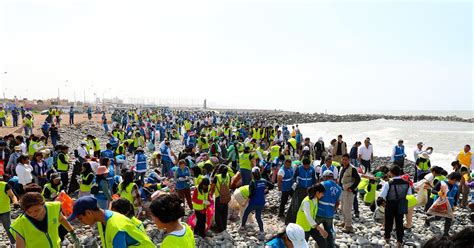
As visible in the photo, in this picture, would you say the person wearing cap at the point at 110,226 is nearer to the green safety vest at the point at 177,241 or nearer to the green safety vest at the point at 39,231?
the green safety vest at the point at 177,241

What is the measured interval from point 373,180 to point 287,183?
7.82 ft

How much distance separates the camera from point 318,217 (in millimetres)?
5641

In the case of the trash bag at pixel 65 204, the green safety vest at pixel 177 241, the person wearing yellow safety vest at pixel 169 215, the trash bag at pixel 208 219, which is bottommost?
the trash bag at pixel 208 219

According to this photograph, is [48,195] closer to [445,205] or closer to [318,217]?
[318,217]

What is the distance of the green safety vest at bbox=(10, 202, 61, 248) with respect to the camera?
11.1 ft

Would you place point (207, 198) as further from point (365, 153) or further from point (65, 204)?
point (365, 153)

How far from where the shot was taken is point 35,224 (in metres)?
3.46

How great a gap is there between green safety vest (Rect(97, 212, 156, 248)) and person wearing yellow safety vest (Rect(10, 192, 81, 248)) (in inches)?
41.0

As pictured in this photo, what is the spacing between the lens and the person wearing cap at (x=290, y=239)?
10.9 feet

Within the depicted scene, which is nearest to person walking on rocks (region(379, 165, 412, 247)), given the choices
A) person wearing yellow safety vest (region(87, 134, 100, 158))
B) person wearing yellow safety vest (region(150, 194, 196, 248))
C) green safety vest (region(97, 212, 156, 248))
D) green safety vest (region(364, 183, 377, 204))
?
green safety vest (region(364, 183, 377, 204))

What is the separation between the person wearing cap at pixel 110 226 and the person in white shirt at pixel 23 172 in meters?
5.57

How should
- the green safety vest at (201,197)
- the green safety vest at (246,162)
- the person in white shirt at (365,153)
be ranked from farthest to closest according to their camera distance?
the person in white shirt at (365,153)
the green safety vest at (246,162)
the green safety vest at (201,197)

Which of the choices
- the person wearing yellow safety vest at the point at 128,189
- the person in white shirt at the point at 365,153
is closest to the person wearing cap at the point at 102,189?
the person wearing yellow safety vest at the point at 128,189

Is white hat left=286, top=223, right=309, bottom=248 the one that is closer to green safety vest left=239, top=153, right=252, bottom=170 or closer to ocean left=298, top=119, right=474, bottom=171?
green safety vest left=239, top=153, right=252, bottom=170
